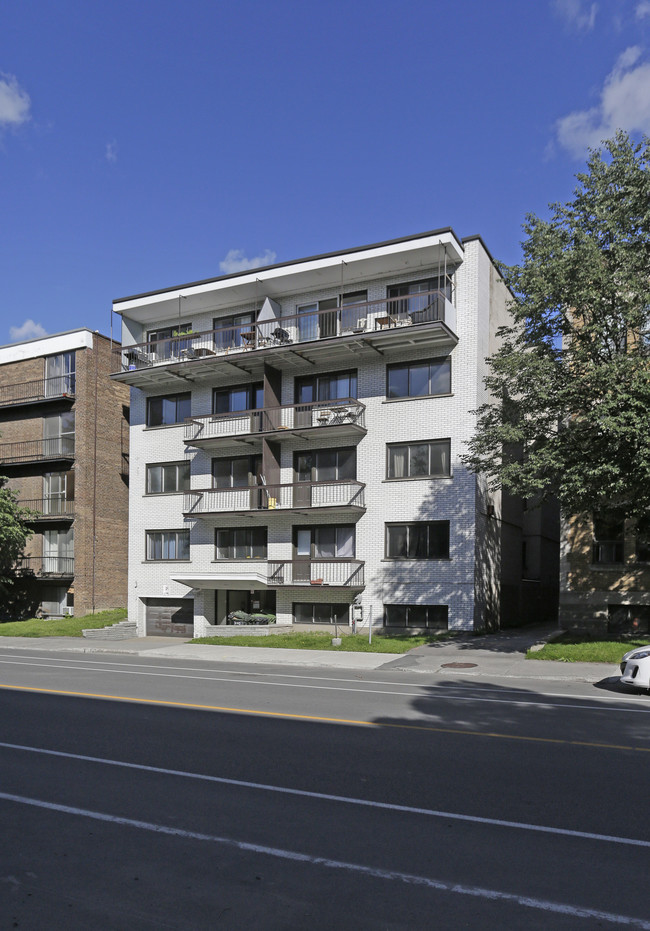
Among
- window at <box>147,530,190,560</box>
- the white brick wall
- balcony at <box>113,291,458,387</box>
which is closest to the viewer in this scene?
the white brick wall

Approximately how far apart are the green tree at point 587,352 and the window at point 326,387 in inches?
323

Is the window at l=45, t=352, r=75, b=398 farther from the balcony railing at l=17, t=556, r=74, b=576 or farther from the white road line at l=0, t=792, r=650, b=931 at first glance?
the white road line at l=0, t=792, r=650, b=931

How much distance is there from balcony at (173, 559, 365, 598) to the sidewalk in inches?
106

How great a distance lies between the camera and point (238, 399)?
101 ft

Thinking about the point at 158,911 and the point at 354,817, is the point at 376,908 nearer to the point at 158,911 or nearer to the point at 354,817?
the point at 158,911

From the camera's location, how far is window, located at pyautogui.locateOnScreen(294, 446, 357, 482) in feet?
92.5

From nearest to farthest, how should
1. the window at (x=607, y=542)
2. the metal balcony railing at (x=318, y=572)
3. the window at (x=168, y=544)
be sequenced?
the window at (x=607, y=542)
the metal balcony railing at (x=318, y=572)
the window at (x=168, y=544)

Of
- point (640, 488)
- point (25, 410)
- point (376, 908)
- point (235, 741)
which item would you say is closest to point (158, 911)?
point (376, 908)

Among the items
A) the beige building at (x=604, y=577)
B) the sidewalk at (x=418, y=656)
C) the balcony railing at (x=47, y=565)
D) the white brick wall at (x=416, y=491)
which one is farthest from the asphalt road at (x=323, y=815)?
the balcony railing at (x=47, y=565)

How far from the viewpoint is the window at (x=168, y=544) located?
31.4m

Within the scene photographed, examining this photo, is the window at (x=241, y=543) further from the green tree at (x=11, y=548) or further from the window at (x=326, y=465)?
the green tree at (x=11, y=548)

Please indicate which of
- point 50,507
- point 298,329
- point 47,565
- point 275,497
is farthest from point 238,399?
point 47,565

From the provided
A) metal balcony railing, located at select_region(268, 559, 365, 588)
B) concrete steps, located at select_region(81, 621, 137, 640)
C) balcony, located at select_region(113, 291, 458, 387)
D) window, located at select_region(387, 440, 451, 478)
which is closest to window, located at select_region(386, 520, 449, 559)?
metal balcony railing, located at select_region(268, 559, 365, 588)

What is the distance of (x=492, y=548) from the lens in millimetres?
28547
